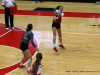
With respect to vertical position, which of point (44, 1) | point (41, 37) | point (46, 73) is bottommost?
point (46, 73)

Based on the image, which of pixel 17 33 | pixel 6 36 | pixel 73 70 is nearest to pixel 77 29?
pixel 17 33

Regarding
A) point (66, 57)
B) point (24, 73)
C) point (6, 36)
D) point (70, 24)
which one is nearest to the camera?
point (24, 73)

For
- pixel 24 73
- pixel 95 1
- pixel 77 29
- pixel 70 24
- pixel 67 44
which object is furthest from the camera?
pixel 95 1

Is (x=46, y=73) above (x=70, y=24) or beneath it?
beneath

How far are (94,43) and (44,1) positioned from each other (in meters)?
12.6

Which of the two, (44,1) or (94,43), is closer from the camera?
(94,43)

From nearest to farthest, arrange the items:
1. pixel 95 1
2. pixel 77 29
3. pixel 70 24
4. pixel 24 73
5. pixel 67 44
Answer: pixel 24 73, pixel 67 44, pixel 77 29, pixel 70 24, pixel 95 1

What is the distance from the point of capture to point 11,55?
578 cm

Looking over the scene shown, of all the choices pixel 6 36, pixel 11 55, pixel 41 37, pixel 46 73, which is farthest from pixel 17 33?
pixel 46 73

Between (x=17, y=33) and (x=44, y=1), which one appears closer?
(x=17, y=33)

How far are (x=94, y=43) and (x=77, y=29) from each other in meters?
2.08

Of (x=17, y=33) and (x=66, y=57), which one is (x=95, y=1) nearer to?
(x=17, y=33)

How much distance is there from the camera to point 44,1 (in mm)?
18531

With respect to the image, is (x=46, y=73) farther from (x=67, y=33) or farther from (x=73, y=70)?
(x=67, y=33)
